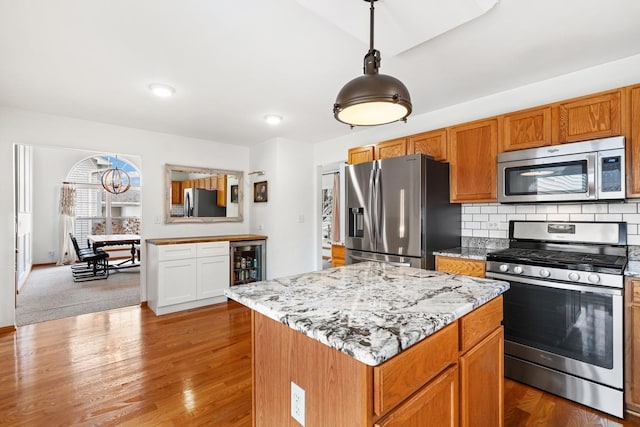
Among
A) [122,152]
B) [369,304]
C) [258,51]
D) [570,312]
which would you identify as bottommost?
[570,312]

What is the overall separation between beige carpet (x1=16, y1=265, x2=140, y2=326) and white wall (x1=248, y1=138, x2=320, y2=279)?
Answer: 6.80ft

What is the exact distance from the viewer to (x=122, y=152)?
12.9 feet

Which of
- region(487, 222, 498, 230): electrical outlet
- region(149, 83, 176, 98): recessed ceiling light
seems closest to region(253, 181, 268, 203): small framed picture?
region(149, 83, 176, 98): recessed ceiling light

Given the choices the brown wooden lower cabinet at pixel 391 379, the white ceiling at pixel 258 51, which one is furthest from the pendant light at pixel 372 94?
the brown wooden lower cabinet at pixel 391 379

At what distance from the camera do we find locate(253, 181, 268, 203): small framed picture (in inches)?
186

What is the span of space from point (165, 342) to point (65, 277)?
4290mm

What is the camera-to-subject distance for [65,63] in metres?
2.29

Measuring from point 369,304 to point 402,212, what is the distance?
1854 mm

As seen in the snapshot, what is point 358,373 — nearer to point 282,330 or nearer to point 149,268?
point 282,330

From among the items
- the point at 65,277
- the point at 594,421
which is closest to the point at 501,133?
the point at 594,421

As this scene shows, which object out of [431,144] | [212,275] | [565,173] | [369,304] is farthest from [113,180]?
[565,173]

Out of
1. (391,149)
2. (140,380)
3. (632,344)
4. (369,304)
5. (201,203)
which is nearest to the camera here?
(369,304)

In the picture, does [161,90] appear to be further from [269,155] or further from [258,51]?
[269,155]

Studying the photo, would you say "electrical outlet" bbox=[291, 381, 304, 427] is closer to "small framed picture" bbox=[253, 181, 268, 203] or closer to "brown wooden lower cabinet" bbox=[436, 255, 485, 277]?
"brown wooden lower cabinet" bbox=[436, 255, 485, 277]
